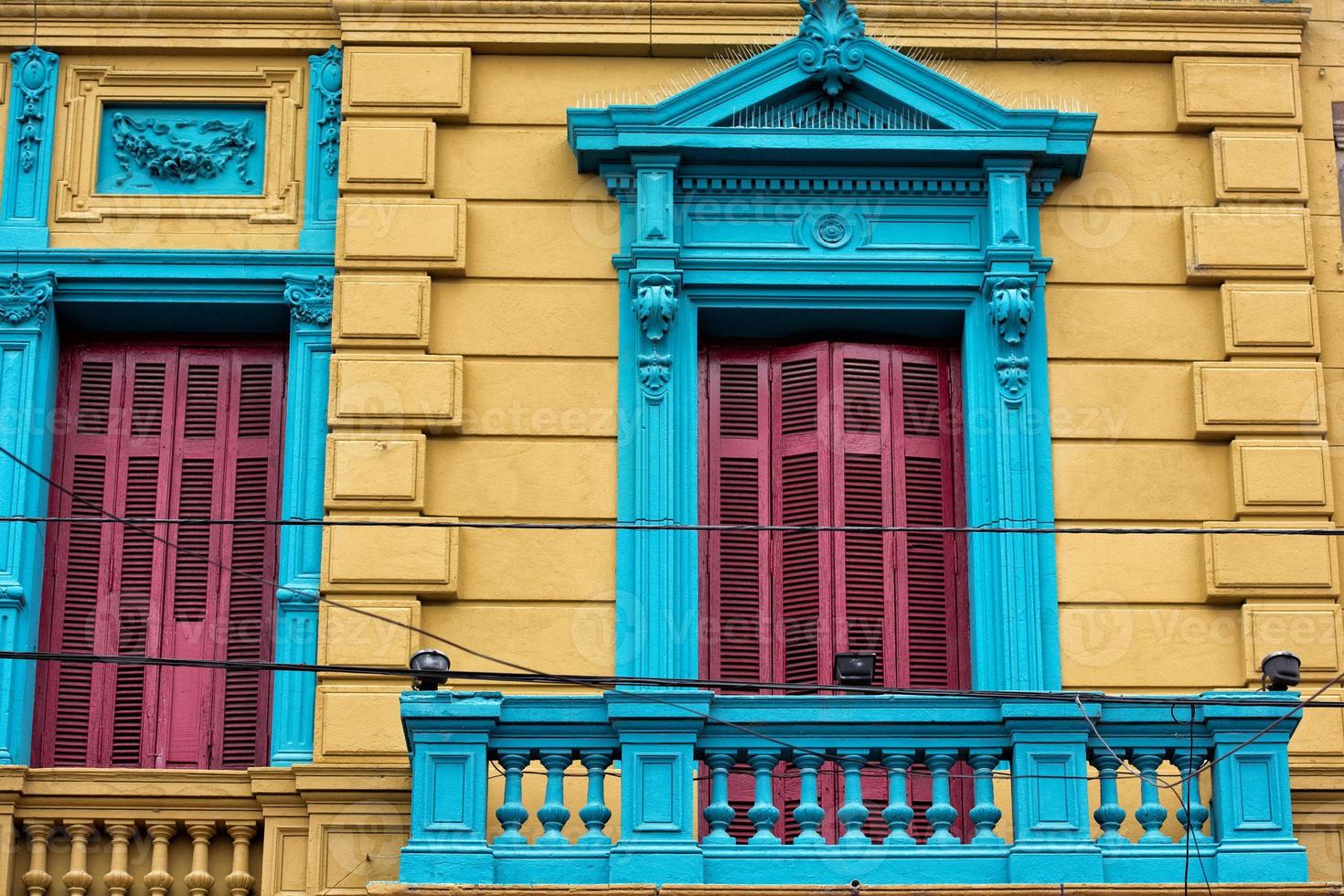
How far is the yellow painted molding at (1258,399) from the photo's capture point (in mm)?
17078

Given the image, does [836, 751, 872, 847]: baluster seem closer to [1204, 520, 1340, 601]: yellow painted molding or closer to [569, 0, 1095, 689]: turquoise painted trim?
[569, 0, 1095, 689]: turquoise painted trim

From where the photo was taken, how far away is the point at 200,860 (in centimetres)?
1602

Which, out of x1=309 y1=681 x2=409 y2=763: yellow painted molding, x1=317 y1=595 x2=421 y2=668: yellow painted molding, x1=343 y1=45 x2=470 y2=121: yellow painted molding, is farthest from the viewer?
x1=343 y1=45 x2=470 y2=121: yellow painted molding

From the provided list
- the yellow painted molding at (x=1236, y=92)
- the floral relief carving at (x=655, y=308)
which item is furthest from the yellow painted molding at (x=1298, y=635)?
the floral relief carving at (x=655, y=308)

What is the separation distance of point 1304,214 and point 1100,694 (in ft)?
14.9

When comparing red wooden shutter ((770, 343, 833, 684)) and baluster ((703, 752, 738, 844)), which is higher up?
red wooden shutter ((770, 343, 833, 684))

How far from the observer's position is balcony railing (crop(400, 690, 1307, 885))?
14.6 m

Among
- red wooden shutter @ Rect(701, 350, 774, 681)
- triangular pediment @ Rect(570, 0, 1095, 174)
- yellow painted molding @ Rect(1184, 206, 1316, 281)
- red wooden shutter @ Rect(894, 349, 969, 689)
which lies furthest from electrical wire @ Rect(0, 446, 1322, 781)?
triangular pediment @ Rect(570, 0, 1095, 174)

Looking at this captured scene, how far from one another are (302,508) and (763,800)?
12.9 ft

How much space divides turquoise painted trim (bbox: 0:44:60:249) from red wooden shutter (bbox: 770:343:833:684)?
505cm

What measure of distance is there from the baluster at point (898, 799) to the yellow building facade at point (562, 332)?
1740 mm

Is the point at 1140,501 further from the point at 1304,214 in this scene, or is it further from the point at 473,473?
the point at 473,473

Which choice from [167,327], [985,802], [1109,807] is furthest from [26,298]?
[1109,807]

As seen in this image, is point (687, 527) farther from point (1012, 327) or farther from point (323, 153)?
point (323, 153)
